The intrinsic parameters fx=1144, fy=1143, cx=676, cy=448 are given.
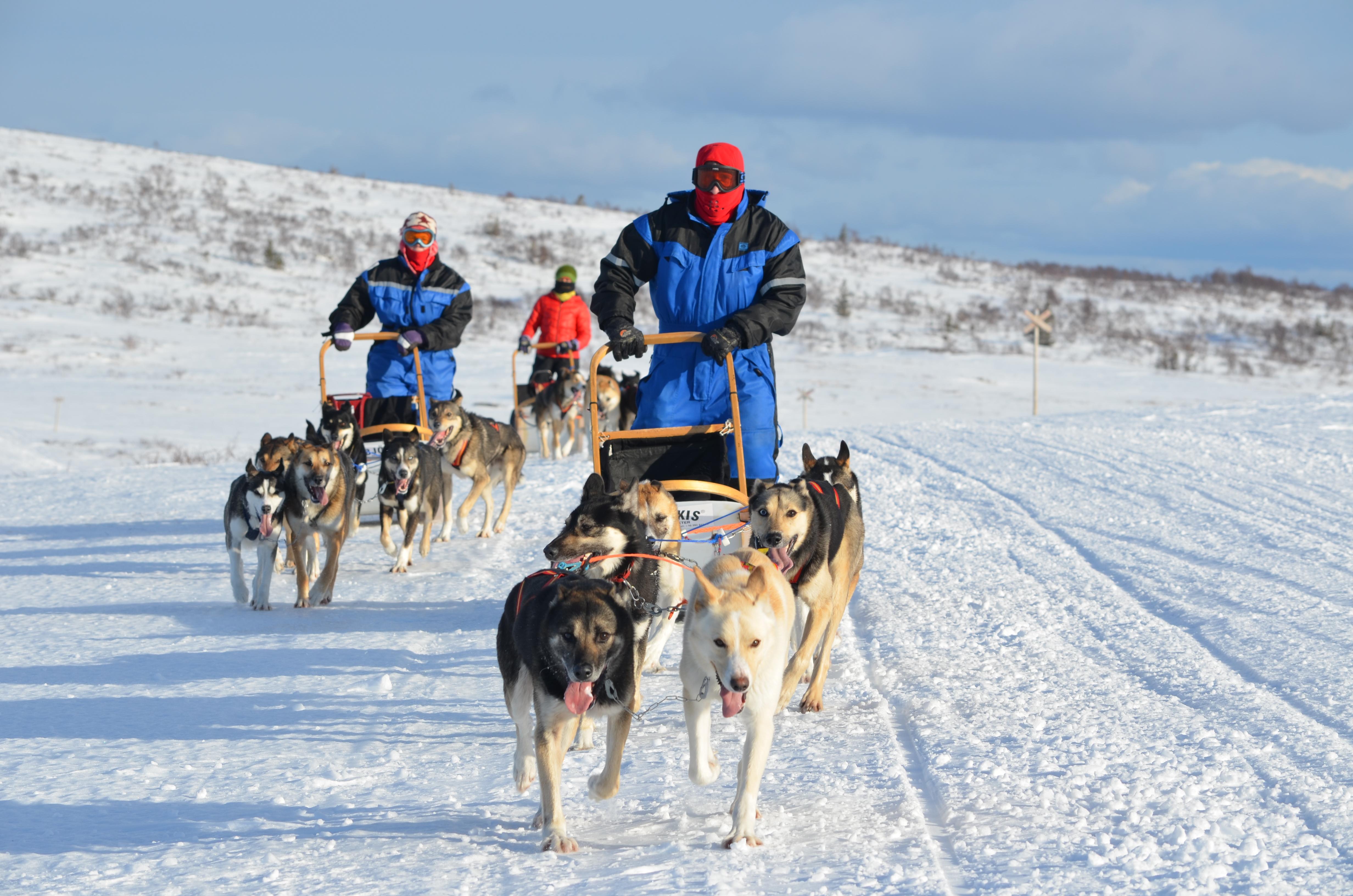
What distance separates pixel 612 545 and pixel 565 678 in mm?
1011

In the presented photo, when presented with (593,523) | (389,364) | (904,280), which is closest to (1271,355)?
(904,280)

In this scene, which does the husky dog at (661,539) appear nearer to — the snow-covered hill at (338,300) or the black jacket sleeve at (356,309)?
the black jacket sleeve at (356,309)

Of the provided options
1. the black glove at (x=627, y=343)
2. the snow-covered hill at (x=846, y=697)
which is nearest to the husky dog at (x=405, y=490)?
the snow-covered hill at (x=846, y=697)

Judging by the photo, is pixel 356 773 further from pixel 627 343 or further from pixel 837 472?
pixel 837 472

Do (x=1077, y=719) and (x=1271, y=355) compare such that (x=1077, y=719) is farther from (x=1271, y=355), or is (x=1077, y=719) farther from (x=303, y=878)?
(x=1271, y=355)

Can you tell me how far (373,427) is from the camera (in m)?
6.95

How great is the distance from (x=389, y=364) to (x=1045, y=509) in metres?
4.27

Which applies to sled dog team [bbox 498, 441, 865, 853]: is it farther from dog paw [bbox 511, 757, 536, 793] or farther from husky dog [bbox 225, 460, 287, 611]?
husky dog [bbox 225, 460, 287, 611]

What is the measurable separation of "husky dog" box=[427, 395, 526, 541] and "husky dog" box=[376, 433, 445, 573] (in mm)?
513

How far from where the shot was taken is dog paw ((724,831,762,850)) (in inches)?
107

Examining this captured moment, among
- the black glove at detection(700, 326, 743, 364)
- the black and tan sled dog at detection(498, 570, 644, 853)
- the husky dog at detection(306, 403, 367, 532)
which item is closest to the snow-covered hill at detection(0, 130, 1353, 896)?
the black and tan sled dog at detection(498, 570, 644, 853)

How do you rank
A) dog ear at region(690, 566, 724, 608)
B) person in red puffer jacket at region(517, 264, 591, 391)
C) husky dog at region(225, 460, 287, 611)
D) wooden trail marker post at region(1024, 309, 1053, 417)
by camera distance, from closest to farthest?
1. dog ear at region(690, 566, 724, 608)
2. husky dog at region(225, 460, 287, 611)
3. person in red puffer jacket at region(517, 264, 591, 391)
4. wooden trail marker post at region(1024, 309, 1053, 417)

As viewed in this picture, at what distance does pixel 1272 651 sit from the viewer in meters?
4.22

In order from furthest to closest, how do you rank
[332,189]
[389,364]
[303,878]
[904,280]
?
1. [332,189]
2. [904,280]
3. [389,364]
4. [303,878]
